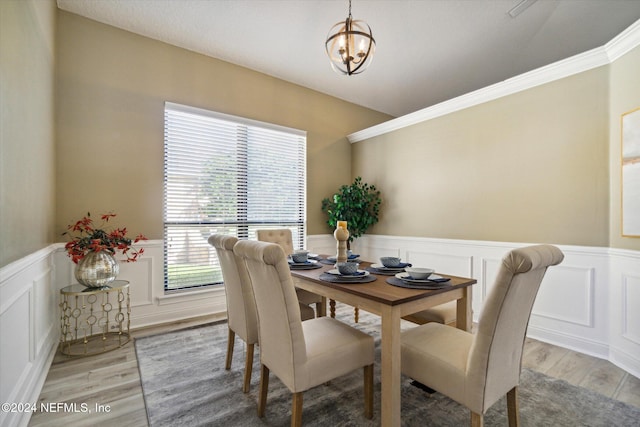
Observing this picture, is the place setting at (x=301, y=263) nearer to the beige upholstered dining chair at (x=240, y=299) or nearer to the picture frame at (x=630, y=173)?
the beige upholstered dining chair at (x=240, y=299)

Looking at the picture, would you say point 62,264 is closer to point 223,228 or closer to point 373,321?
point 223,228

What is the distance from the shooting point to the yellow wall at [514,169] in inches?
100

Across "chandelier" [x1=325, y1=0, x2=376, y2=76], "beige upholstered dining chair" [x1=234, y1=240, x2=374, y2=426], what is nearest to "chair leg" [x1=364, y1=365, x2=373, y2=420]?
"beige upholstered dining chair" [x1=234, y1=240, x2=374, y2=426]

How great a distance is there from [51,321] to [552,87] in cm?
501

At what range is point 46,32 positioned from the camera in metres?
2.34

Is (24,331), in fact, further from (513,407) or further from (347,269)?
(513,407)

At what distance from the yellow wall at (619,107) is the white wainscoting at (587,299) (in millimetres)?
114

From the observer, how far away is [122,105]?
3.06 metres

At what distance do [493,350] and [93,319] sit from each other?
3380mm

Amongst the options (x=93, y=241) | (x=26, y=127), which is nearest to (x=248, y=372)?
(x=93, y=241)

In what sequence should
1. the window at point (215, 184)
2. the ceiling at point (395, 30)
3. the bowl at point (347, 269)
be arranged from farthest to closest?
1. the window at point (215, 184)
2. the ceiling at point (395, 30)
3. the bowl at point (347, 269)

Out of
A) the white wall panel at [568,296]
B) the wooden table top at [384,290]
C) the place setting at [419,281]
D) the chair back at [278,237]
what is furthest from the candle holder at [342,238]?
the white wall panel at [568,296]

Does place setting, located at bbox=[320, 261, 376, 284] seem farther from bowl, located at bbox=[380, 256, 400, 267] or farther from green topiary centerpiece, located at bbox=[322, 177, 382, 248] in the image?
green topiary centerpiece, located at bbox=[322, 177, 382, 248]

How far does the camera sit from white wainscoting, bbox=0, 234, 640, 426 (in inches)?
63.2
